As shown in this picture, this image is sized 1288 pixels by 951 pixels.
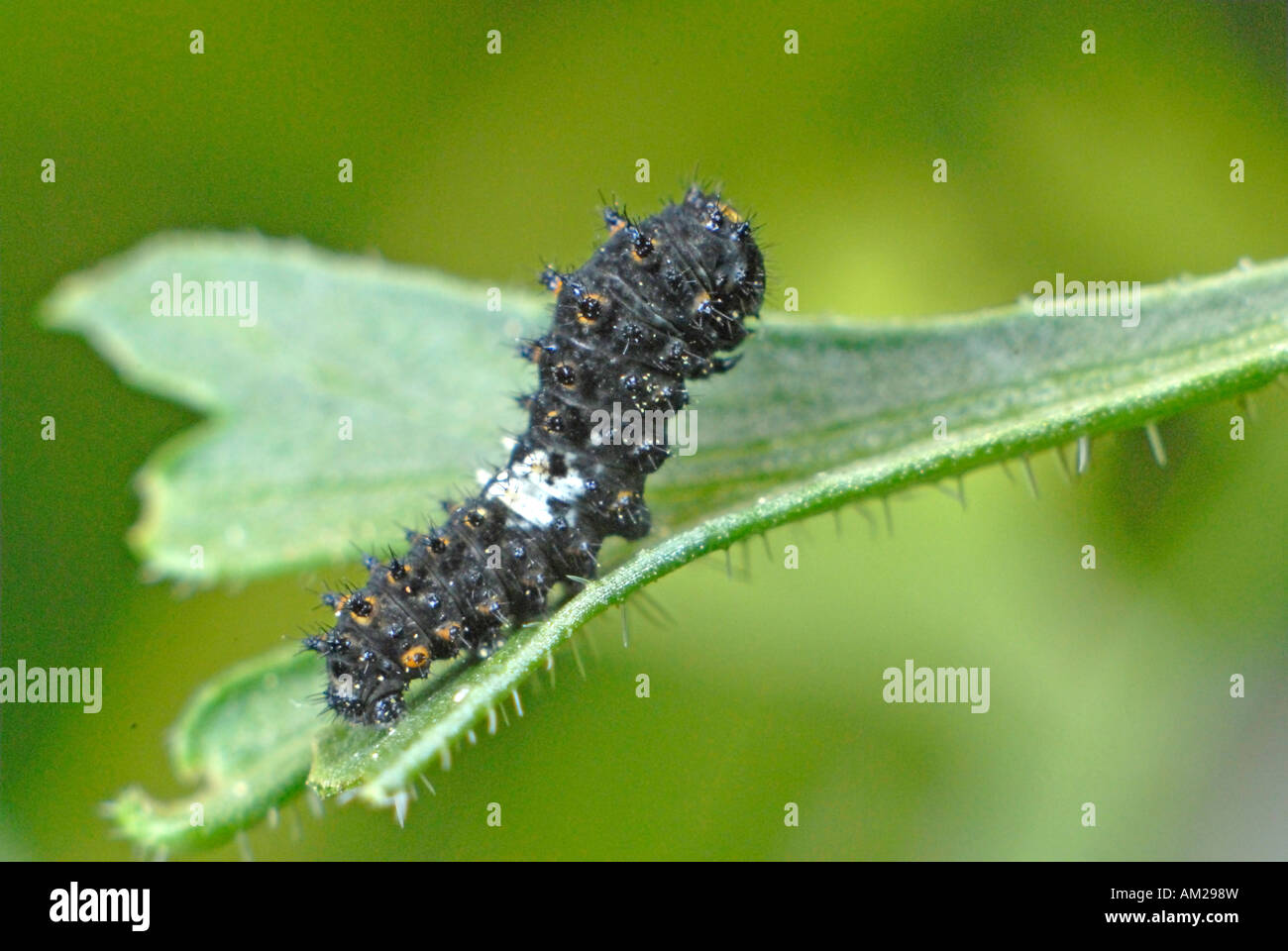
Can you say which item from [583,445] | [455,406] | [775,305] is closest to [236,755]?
[455,406]

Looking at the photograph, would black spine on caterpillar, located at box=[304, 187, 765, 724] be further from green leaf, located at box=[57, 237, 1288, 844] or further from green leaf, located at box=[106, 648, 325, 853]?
green leaf, located at box=[106, 648, 325, 853]

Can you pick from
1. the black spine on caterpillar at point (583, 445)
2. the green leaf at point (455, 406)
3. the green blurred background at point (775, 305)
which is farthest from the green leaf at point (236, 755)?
the green blurred background at point (775, 305)

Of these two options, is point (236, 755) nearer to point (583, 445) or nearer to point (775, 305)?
point (583, 445)

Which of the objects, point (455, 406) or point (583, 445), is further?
point (455, 406)

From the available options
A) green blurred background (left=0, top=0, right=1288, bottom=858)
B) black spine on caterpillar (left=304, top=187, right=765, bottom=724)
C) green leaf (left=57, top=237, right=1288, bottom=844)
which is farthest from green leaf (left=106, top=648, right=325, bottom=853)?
green blurred background (left=0, top=0, right=1288, bottom=858)

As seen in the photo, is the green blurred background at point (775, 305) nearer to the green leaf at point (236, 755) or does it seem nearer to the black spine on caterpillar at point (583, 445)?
the black spine on caterpillar at point (583, 445)
